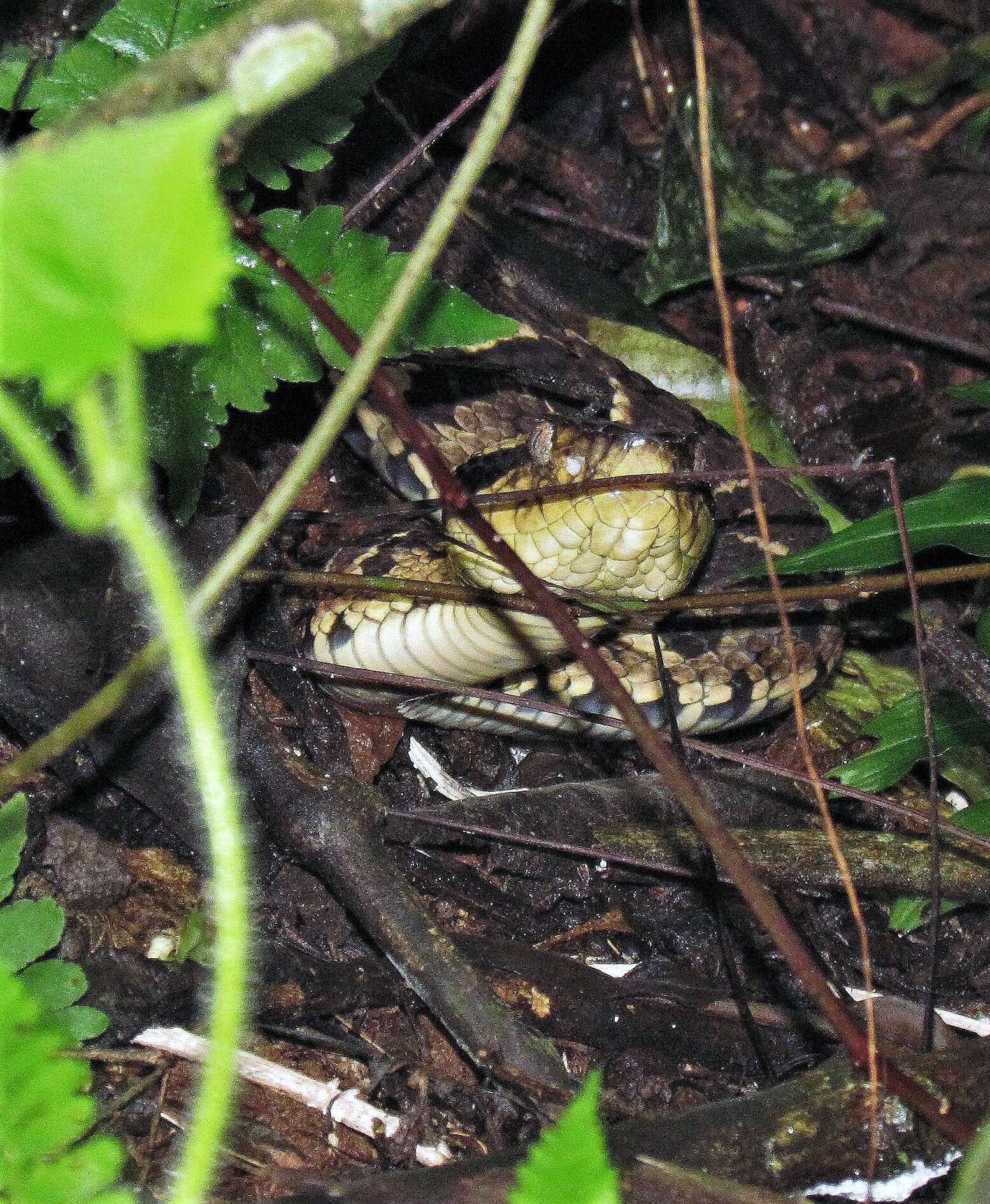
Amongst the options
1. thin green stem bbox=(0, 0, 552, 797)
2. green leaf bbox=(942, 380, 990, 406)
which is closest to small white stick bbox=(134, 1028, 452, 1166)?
thin green stem bbox=(0, 0, 552, 797)

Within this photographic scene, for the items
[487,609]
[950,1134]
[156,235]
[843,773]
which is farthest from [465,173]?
[843,773]

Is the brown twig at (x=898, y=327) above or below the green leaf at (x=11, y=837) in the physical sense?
below

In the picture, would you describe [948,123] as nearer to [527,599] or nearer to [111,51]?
[527,599]

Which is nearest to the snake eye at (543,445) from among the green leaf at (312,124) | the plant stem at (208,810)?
the green leaf at (312,124)

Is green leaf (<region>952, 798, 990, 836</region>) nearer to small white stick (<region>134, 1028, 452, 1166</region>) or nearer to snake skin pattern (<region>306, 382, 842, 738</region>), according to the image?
snake skin pattern (<region>306, 382, 842, 738</region>)

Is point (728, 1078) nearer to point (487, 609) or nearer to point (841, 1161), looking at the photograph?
point (841, 1161)

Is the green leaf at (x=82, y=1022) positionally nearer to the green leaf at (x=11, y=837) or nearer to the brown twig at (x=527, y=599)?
the green leaf at (x=11, y=837)
